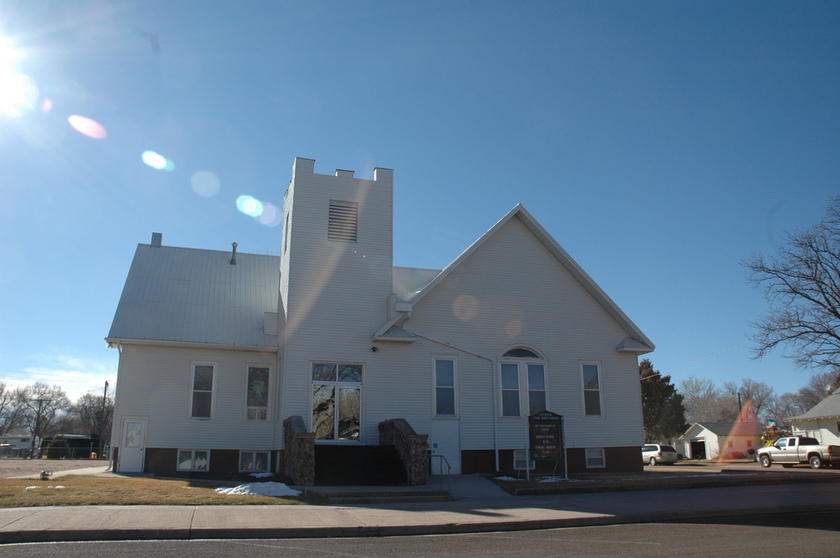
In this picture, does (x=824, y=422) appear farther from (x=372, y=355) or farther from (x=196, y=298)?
(x=196, y=298)

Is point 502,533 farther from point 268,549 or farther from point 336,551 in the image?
point 268,549

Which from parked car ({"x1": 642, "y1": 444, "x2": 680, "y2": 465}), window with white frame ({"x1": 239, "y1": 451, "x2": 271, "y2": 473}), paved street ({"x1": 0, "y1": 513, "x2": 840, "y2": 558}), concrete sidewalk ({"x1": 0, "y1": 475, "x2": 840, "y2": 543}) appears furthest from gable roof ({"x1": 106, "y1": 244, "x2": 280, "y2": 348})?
parked car ({"x1": 642, "y1": 444, "x2": 680, "y2": 465})

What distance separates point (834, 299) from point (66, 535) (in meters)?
29.7

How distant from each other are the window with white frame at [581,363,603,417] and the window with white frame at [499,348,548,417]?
64.3 inches

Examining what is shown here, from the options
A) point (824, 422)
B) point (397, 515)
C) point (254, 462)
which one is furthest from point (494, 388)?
point (824, 422)

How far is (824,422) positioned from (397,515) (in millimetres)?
41688

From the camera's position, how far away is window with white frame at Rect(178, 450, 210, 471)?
78.1 ft

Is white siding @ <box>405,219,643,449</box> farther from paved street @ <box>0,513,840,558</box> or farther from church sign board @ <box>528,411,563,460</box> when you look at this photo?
paved street @ <box>0,513,840,558</box>

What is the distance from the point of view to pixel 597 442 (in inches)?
970

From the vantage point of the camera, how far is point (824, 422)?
45.1 meters

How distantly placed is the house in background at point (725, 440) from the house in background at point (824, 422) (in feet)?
32.3

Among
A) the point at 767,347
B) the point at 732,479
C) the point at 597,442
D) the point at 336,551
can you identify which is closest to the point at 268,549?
the point at 336,551

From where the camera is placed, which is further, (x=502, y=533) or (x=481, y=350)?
(x=481, y=350)

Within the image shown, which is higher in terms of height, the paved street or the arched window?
the arched window
